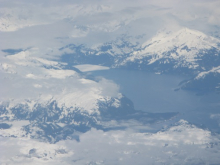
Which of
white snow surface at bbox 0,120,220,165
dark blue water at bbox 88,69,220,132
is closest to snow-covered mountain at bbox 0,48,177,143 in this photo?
dark blue water at bbox 88,69,220,132

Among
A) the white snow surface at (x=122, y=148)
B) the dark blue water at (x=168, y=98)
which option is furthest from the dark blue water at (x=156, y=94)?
the white snow surface at (x=122, y=148)

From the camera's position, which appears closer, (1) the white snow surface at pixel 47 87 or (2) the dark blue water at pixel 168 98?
(2) the dark blue water at pixel 168 98

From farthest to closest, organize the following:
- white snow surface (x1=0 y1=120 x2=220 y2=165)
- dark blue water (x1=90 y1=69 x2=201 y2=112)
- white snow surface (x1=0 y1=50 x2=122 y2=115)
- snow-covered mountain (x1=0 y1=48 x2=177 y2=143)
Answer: dark blue water (x1=90 y1=69 x2=201 y2=112) < white snow surface (x1=0 y1=50 x2=122 y2=115) < snow-covered mountain (x1=0 y1=48 x2=177 y2=143) < white snow surface (x1=0 y1=120 x2=220 y2=165)

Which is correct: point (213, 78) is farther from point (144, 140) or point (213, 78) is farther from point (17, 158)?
point (17, 158)

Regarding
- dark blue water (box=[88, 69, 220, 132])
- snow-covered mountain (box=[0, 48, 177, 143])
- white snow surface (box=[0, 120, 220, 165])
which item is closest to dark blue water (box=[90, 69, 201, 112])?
dark blue water (box=[88, 69, 220, 132])

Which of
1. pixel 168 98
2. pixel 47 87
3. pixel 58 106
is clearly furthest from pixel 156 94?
pixel 58 106

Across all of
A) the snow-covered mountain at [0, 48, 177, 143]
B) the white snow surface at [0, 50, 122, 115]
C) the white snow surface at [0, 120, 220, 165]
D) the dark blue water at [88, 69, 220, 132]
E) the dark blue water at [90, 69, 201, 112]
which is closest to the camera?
the white snow surface at [0, 120, 220, 165]

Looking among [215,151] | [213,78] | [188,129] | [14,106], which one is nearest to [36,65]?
[14,106]

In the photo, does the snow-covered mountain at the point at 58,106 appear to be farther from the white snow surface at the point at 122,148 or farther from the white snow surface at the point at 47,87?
the white snow surface at the point at 122,148

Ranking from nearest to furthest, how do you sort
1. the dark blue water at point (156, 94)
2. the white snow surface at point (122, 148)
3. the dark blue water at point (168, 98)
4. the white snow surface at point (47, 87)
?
1. the white snow surface at point (122, 148)
2. the dark blue water at point (168, 98)
3. the white snow surface at point (47, 87)
4. the dark blue water at point (156, 94)

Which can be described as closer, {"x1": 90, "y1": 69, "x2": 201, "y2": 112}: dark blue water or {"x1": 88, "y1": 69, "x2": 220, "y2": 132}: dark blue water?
{"x1": 88, "y1": 69, "x2": 220, "y2": 132}: dark blue water

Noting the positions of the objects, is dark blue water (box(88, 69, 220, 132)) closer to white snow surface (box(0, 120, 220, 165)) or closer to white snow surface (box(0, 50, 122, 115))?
white snow surface (box(0, 50, 122, 115))

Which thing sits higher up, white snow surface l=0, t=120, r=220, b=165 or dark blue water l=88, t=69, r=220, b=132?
dark blue water l=88, t=69, r=220, b=132
